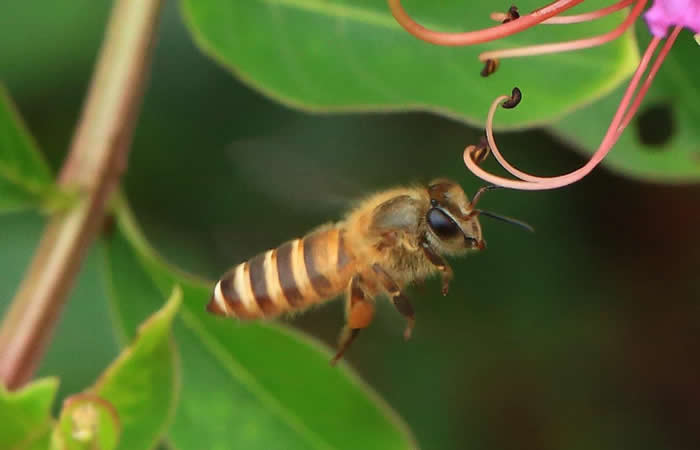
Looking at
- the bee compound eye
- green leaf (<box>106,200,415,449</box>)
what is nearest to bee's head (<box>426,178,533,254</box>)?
the bee compound eye

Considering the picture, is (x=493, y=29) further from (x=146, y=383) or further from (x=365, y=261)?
(x=146, y=383)

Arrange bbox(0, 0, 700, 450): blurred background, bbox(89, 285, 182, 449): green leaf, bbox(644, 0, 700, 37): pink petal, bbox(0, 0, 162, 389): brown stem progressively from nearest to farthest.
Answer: bbox(644, 0, 700, 37): pink petal
bbox(89, 285, 182, 449): green leaf
bbox(0, 0, 162, 389): brown stem
bbox(0, 0, 700, 450): blurred background

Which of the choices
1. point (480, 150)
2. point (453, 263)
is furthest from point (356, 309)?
point (453, 263)

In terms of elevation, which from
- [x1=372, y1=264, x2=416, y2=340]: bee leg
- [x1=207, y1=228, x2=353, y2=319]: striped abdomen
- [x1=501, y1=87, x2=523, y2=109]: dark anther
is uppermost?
[x1=501, y1=87, x2=523, y2=109]: dark anther

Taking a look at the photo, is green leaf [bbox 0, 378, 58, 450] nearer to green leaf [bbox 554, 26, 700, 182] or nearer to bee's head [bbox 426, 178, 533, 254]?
bee's head [bbox 426, 178, 533, 254]

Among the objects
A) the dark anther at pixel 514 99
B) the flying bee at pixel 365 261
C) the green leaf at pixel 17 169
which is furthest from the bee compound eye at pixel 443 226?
the green leaf at pixel 17 169

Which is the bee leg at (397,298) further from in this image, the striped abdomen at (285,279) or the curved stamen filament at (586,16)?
the curved stamen filament at (586,16)
